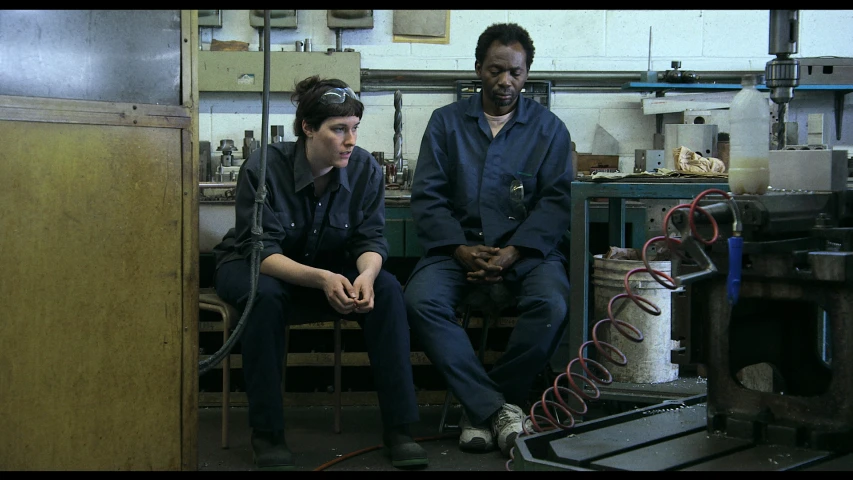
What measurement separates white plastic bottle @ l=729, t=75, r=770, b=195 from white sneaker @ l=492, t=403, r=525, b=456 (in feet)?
3.44

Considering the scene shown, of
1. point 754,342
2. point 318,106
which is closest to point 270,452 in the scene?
point 318,106

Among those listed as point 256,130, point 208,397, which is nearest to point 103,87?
point 208,397

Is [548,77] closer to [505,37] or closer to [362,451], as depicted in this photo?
[505,37]

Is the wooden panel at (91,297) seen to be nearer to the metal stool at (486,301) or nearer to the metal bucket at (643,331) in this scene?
the metal stool at (486,301)

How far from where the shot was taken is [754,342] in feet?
5.16

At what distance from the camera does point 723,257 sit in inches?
58.0

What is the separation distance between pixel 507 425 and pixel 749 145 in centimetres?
112

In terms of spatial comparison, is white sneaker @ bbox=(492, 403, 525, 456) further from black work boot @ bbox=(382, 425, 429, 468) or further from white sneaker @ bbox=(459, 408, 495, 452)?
black work boot @ bbox=(382, 425, 429, 468)

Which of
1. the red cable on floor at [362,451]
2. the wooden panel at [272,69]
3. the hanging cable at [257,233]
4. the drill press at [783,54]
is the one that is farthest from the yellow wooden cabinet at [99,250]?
the wooden panel at [272,69]

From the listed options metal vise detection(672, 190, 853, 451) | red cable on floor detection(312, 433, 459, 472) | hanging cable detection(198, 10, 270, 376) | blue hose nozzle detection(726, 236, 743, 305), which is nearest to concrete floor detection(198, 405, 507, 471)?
red cable on floor detection(312, 433, 459, 472)

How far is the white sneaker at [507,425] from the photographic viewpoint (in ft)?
8.27

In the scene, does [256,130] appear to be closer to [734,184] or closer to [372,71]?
[372,71]

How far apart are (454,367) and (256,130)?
5.76 ft

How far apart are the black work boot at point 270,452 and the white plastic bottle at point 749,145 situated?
1.38 metres
